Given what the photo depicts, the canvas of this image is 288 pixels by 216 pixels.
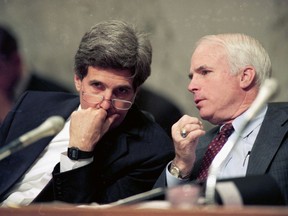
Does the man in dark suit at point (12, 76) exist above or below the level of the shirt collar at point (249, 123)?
above

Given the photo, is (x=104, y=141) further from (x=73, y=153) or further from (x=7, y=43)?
(x=7, y=43)

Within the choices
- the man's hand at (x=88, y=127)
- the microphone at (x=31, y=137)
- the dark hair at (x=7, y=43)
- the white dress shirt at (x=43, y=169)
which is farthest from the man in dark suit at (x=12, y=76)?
the microphone at (x=31, y=137)

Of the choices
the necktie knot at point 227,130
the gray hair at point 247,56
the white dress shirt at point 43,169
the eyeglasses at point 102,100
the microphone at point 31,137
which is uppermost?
the gray hair at point 247,56

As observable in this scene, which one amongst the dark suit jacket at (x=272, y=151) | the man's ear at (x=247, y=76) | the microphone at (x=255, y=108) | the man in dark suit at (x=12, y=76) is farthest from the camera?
the man in dark suit at (x=12, y=76)

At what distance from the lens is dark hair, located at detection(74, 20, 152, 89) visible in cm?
191

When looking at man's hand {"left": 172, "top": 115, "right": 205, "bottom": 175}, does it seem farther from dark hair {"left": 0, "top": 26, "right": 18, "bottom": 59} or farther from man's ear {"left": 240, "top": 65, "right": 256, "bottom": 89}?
dark hair {"left": 0, "top": 26, "right": 18, "bottom": 59}

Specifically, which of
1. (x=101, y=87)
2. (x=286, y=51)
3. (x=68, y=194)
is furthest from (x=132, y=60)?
(x=286, y=51)

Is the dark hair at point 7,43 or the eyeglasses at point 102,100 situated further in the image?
the dark hair at point 7,43

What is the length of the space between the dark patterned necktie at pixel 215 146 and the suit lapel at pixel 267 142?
0.14 m

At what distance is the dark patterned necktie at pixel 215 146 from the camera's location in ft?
6.11

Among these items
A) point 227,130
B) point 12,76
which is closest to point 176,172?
point 227,130

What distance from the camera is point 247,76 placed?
190cm

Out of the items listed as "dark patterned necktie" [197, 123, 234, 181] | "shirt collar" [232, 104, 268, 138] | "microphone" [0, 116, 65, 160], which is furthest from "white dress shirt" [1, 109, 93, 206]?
"microphone" [0, 116, 65, 160]

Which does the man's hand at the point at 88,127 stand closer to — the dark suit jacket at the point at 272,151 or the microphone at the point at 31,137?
the dark suit jacket at the point at 272,151
